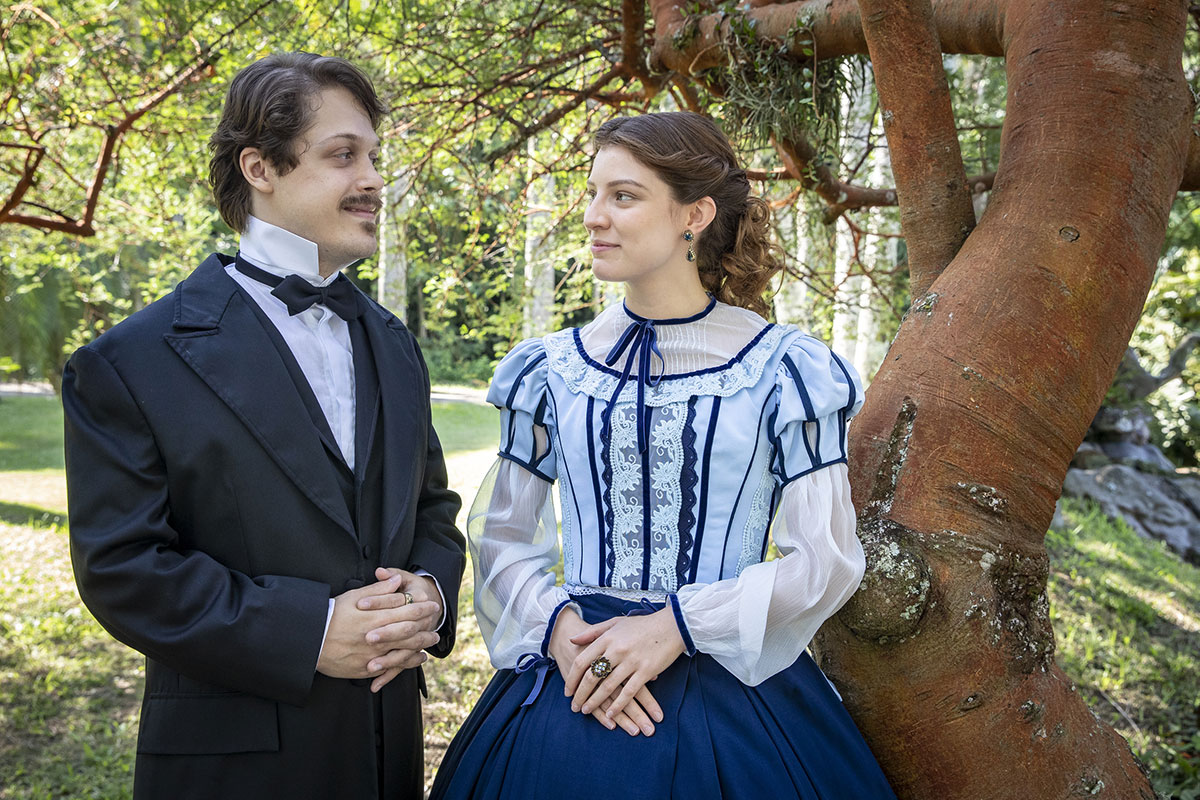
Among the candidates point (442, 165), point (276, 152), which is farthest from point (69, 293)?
point (276, 152)

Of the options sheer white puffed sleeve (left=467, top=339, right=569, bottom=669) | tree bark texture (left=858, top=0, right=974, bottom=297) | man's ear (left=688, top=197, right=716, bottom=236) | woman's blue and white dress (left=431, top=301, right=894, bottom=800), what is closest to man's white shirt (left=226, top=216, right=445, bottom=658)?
sheer white puffed sleeve (left=467, top=339, right=569, bottom=669)

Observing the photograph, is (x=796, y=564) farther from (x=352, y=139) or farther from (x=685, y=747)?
(x=352, y=139)

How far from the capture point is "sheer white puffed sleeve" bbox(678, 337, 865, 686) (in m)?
1.57

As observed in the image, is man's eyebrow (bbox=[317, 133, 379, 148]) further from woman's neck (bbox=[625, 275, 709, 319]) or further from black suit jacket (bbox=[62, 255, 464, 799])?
woman's neck (bbox=[625, 275, 709, 319])

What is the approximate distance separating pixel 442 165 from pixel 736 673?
3.52 metres

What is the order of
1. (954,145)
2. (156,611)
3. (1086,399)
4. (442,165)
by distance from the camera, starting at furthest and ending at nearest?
(442,165)
(954,145)
(1086,399)
(156,611)

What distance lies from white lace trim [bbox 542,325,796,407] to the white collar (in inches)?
19.1

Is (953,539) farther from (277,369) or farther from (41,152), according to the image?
(41,152)

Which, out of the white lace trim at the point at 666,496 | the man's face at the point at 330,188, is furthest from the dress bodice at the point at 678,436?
the man's face at the point at 330,188

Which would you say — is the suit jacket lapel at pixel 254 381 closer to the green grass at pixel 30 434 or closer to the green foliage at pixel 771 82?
the green foliage at pixel 771 82

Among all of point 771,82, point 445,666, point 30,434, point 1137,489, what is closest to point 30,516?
point 445,666

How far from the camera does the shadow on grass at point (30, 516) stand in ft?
24.4

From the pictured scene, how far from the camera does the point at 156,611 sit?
1464 millimetres

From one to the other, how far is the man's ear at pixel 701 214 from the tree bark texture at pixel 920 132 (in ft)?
1.81
